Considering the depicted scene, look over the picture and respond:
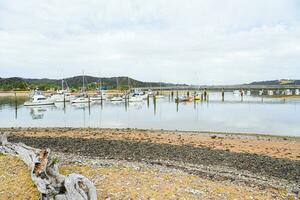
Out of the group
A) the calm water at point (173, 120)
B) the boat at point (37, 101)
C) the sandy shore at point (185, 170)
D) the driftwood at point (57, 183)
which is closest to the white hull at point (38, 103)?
the boat at point (37, 101)

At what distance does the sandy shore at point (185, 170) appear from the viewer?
9.14m

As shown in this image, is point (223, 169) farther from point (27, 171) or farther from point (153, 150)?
point (27, 171)

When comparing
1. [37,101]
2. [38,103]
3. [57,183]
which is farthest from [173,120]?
[37,101]

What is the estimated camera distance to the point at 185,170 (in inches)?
517

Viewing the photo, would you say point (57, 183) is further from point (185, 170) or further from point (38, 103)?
point (38, 103)

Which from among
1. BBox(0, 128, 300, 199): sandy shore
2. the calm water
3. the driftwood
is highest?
the driftwood

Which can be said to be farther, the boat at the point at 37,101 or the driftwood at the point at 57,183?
the boat at the point at 37,101

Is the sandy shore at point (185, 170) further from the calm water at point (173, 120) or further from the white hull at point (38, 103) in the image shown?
the white hull at point (38, 103)

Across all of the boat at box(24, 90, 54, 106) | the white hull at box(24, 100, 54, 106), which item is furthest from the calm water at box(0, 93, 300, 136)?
the boat at box(24, 90, 54, 106)

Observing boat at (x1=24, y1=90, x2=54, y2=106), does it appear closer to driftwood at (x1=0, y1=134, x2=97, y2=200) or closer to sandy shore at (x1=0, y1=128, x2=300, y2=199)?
sandy shore at (x1=0, y1=128, x2=300, y2=199)

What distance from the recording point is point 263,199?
9.26 metres

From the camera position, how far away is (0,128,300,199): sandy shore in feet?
30.0

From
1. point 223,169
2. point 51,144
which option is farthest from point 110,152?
point 223,169

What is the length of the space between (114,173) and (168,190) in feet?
7.33
